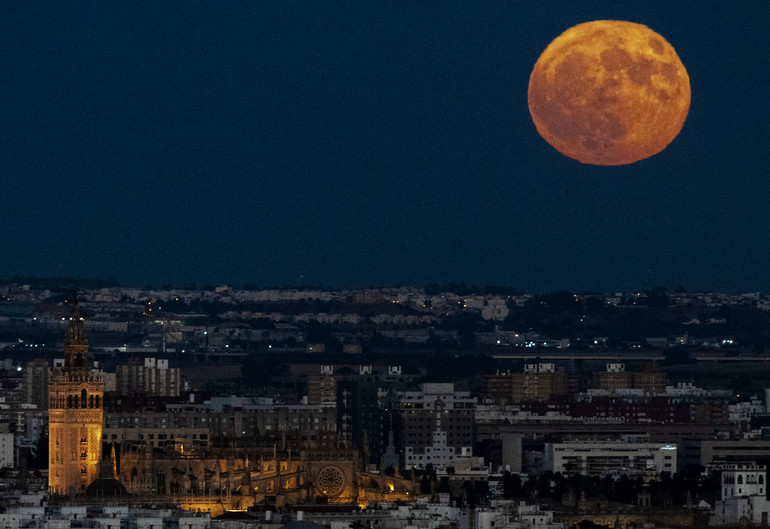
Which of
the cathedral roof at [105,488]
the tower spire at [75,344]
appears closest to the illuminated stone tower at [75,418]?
the tower spire at [75,344]

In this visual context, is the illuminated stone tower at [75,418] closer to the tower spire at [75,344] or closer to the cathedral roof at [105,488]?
the tower spire at [75,344]

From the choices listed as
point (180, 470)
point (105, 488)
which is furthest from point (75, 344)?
point (105, 488)

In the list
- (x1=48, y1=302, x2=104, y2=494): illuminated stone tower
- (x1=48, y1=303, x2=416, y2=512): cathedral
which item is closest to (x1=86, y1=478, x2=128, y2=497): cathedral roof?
(x1=48, y1=303, x2=416, y2=512): cathedral

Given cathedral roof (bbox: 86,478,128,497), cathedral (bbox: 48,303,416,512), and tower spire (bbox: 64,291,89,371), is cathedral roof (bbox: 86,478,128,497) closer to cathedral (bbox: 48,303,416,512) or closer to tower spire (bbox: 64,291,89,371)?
cathedral (bbox: 48,303,416,512)

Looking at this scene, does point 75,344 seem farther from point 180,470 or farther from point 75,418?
point 180,470

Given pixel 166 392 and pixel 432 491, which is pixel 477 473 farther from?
pixel 166 392

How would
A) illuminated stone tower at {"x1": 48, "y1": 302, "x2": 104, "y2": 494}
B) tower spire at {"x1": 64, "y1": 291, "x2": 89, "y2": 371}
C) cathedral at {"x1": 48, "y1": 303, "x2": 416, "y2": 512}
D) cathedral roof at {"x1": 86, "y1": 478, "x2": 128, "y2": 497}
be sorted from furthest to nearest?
tower spire at {"x1": 64, "y1": 291, "x2": 89, "y2": 371}, illuminated stone tower at {"x1": 48, "y1": 302, "x2": 104, "y2": 494}, cathedral at {"x1": 48, "y1": 303, "x2": 416, "y2": 512}, cathedral roof at {"x1": 86, "y1": 478, "x2": 128, "y2": 497}

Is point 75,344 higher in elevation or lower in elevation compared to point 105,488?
higher

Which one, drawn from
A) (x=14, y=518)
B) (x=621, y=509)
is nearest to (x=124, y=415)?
(x=621, y=509)

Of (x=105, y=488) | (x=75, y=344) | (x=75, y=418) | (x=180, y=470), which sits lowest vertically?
(x=105, y=488)
